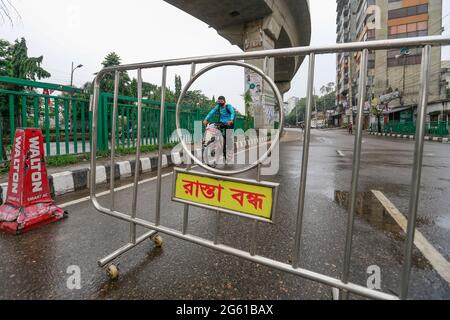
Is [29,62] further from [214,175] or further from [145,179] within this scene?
[214,175]

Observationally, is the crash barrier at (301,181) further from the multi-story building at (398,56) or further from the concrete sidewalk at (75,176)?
the multi-story building at (398,56)

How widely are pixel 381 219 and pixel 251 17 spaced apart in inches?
489

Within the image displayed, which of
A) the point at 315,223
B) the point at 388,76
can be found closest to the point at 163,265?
the point at 315,223

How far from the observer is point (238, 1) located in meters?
10.9

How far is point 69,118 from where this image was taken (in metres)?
4.89

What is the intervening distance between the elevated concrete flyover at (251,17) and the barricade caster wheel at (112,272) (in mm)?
9532

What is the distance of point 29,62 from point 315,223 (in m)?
9.40

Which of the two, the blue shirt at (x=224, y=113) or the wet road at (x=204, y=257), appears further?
the blue shirt at (x=224, y=113)

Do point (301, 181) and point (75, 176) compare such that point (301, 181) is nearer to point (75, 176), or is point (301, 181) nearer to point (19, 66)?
point (75, 176)

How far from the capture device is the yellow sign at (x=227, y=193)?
1.33m

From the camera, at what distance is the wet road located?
1469mm

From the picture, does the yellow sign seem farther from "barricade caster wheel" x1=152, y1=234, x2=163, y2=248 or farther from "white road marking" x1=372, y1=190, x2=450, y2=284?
"white road marking" x1=372, y1=190, x2=450, y2=284
